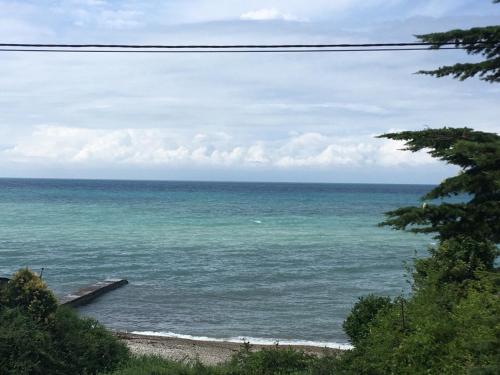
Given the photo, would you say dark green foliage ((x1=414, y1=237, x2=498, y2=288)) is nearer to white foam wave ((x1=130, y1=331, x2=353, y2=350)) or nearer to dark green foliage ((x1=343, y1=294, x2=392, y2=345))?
dark green foliage ((x1=343, y1=294, x2=392, y2=345))

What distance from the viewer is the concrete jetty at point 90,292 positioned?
2812 centimetres

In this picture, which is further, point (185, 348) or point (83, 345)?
point (185, 348)

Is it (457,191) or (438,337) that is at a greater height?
(457,191)

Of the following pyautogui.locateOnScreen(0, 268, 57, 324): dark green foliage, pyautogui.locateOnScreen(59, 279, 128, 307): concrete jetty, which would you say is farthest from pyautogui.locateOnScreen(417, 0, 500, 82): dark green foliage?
pyautogui.locateOnScreen(59, 279, 128, 307): concrete jetty

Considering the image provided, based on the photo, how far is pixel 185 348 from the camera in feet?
68.3

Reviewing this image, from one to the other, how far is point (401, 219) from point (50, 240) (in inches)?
1906

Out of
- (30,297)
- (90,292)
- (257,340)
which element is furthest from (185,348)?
(90,292)

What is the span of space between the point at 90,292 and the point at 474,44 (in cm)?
2553

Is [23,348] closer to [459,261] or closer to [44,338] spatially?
[44,338]

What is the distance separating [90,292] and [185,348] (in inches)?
438

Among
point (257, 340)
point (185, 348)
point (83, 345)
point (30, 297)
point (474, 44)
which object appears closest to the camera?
point (474, 44)

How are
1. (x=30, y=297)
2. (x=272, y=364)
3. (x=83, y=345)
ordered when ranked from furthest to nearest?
(x=83, y=345), (x=30, y=297), (x=272, y=364)

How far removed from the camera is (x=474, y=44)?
9.49 metres

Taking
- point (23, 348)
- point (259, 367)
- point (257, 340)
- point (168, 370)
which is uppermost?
point (23, 348)
